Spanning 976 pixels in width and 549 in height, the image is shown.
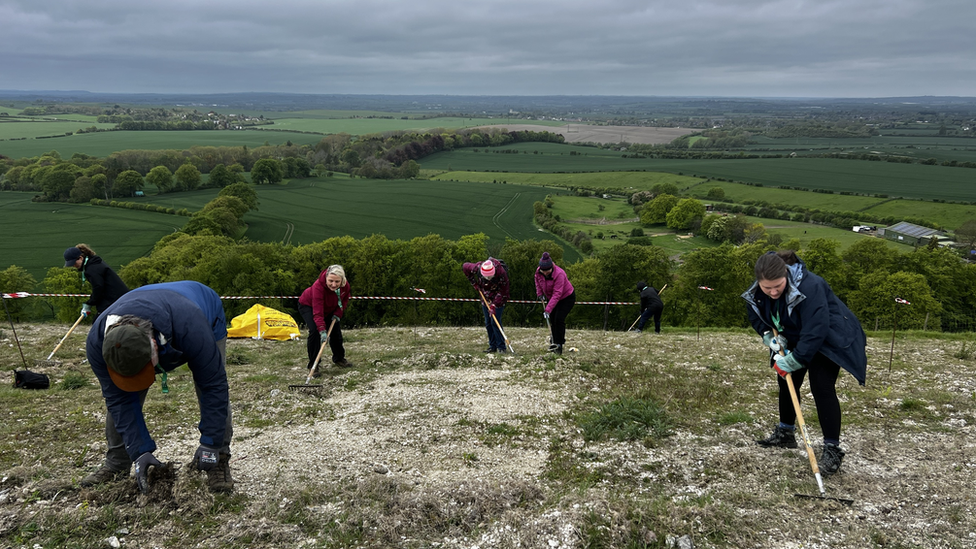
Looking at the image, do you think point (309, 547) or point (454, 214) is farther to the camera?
point (454, 214)

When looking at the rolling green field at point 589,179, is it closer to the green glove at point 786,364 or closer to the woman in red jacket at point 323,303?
the woman in red jacket at point 323,303

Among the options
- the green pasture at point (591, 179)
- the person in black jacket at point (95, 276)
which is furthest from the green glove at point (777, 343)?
the green pasture at point (591, 179)

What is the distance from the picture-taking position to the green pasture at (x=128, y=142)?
12267cm

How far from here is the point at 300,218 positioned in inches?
3007

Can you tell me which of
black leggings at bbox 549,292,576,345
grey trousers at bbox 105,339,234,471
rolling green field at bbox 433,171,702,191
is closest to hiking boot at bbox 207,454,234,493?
grey trousers at bbox 105,339,234,471

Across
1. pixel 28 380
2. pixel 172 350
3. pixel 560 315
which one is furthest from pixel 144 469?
pixel 560 315

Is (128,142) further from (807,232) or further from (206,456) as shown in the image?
(206,456)

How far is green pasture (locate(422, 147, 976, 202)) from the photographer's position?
314ft

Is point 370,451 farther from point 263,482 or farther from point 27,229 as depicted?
point 27,229

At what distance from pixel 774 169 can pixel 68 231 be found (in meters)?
131

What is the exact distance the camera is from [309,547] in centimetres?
519

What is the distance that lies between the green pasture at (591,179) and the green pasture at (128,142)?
6267 centimetres

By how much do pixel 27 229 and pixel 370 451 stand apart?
79956 mm

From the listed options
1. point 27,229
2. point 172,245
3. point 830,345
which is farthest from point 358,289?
point 27,229
